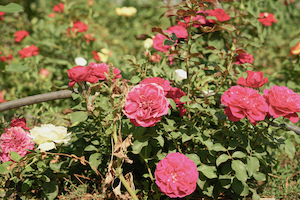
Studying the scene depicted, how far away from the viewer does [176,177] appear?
1.19 metres

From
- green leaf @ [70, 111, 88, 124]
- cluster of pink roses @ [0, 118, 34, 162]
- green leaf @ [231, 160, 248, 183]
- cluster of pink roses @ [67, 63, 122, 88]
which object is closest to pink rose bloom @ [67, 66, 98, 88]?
cluster of pink roses @ [67, 63, 122, 88]

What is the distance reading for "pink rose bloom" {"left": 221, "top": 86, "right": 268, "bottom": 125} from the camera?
1111 mm

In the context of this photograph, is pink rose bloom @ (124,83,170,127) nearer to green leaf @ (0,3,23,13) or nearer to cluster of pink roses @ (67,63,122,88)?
cluster of pink roses @ (67,63,122,88)

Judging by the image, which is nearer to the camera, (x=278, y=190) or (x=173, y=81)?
(x=173, y=81)

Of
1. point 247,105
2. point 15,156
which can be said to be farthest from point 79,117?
point 247,105

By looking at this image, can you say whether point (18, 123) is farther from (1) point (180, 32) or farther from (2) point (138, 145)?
(1) point (180, 32)

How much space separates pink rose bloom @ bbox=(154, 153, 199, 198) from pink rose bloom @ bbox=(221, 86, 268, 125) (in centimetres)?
33

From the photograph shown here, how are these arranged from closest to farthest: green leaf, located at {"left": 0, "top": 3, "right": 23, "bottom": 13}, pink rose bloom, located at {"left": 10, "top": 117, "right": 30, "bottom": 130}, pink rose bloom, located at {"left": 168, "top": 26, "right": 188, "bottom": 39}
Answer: green leaf, located at {"left": 0, "top": 3, "right": 23, "bottom": 13}
pink rose bloom, located at {"left": 10, "top": 117, "right": 30, "bottom": 130}
pink rose bloom, located at {"left": 168, "top": 26, "right": 188, "bottom": 39}

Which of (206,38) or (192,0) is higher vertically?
(192,0)

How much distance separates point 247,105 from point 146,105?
0.46m

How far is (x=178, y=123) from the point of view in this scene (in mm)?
1528

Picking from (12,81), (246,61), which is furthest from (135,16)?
(246,61)

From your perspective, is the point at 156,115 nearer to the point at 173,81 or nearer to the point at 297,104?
the point at 173,81

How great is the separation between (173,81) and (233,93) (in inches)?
19.1
